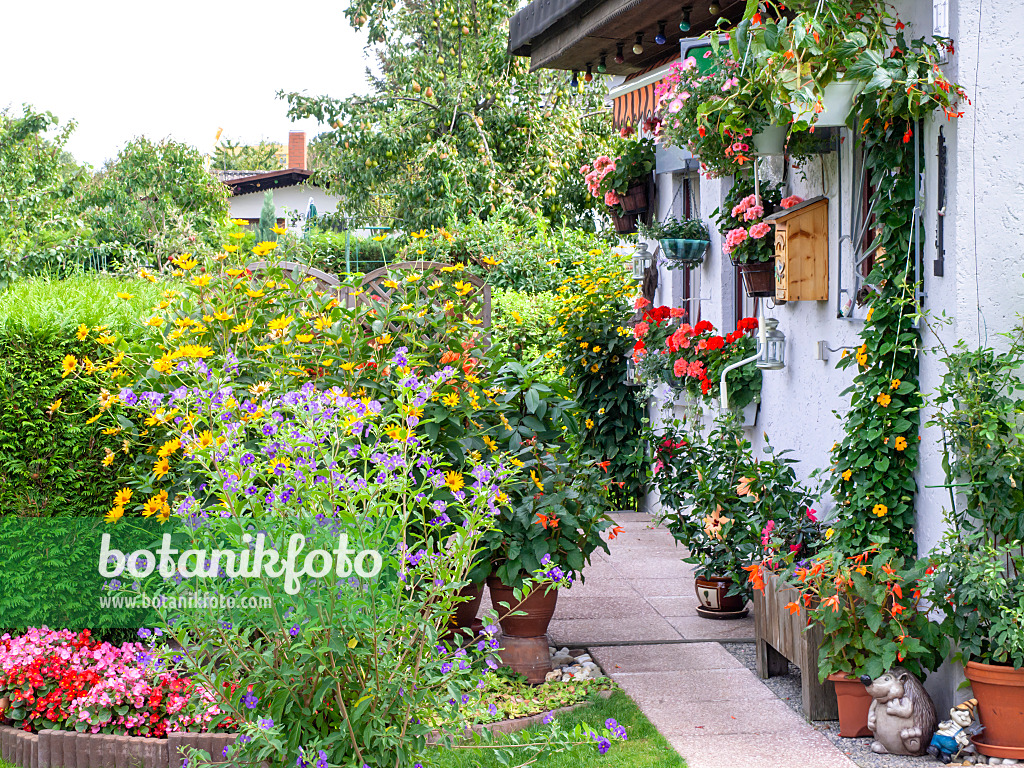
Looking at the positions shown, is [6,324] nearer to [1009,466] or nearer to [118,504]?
[118,504]

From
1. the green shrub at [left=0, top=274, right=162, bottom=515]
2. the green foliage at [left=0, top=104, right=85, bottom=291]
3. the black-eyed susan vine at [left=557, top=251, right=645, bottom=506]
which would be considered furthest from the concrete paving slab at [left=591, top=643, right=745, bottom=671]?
the green foliage at [left=0, top=104, right=85, bottom=291]

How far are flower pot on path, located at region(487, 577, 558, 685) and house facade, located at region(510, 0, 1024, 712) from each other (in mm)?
1375

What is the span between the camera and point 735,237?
528 cm

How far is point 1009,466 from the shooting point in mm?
3318

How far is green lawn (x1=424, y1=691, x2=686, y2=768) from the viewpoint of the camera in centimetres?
342

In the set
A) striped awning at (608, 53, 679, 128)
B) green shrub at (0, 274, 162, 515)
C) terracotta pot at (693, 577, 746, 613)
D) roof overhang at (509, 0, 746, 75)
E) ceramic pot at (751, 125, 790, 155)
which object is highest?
roof overhang at (509, 0, 746, 75)

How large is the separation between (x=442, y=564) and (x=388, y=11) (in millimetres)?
14013

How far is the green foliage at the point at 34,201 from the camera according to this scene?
12312 millimetres

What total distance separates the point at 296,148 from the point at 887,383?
33.3 m

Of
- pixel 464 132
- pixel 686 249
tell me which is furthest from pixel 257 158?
pixel 686 249

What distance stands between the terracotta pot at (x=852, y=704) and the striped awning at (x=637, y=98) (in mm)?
3835

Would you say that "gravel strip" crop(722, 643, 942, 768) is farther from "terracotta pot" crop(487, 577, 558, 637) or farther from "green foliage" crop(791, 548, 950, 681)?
"terracotta pot" crop(487, 577, 558, 637)

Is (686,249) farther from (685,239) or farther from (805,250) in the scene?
(805,250)

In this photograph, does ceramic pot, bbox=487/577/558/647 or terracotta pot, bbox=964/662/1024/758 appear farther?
ceramic pot, bbox=487/577/558/647
